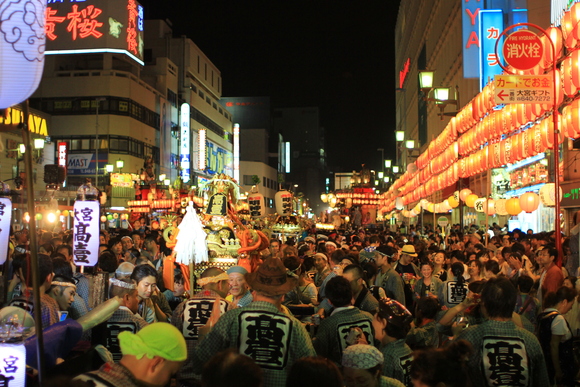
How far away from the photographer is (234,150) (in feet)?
268

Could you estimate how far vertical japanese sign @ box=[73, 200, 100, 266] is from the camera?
9586 mm

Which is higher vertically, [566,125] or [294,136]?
[294,136]

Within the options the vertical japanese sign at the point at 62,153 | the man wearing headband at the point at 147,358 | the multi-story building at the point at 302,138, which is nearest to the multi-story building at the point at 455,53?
the man wearing headband at the point at 147,358

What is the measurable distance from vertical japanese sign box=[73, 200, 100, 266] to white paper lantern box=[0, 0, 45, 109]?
650 cm

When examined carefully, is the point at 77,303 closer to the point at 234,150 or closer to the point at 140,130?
the point at 140,130

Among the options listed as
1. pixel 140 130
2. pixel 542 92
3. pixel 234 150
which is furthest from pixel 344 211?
pixel 542 92

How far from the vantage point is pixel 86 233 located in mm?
9664

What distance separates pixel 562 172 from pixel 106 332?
63.5 ft

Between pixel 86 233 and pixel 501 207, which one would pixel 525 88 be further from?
pixel 86 233

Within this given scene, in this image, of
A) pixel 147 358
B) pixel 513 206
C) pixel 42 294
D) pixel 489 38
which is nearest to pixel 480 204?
pixel 513 206

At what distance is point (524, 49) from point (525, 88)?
0.93 meters

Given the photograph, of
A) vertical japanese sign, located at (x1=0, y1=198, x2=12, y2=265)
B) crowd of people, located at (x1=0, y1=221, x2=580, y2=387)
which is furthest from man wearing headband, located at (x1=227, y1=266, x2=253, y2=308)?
vertical japanese sign, located at (x1=0, y1=198, x2=12, y2=265)

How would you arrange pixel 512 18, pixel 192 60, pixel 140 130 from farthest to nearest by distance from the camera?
1. pixel 192 60
2. pixel 140 130
3. pixel 512 18

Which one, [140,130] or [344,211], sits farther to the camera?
[344,211]
